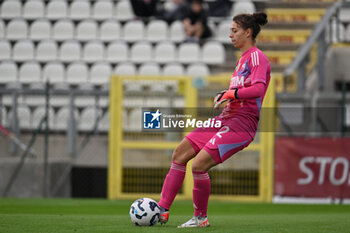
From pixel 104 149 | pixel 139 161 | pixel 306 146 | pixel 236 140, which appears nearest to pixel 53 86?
pixel 104 149

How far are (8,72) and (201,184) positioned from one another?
10688 mm

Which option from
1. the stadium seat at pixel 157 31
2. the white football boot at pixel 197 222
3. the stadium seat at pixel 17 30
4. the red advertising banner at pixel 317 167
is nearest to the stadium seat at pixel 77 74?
the stadium seat at pixel 157 31

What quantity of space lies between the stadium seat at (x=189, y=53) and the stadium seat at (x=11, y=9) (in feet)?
14.6

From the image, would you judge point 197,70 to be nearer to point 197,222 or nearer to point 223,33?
point 223,33

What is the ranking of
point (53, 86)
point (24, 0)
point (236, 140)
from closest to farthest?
point (236, 140) < point (53, 86) < point (24, 0)

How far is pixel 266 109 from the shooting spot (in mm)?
11719

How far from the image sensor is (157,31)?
52.3ft

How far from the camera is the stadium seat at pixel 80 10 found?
662 inches

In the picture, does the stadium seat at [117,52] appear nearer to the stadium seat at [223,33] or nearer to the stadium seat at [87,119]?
the stadium seat at [223,33]

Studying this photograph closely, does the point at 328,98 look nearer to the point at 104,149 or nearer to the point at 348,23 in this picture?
the point at 348,23

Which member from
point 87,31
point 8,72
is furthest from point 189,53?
point 8,72

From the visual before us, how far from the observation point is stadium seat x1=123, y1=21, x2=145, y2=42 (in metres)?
16.0

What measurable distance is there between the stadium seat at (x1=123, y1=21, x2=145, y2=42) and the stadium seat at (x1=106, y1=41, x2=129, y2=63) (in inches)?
15.3

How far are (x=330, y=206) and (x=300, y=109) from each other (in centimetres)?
200
